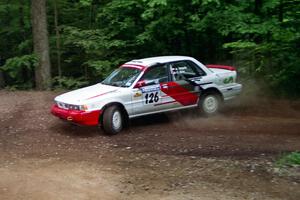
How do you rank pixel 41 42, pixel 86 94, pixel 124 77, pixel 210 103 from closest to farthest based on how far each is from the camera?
pixel 86 94, pixel 124 77, pixel 210 103, pixel 41 42

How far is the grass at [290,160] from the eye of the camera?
820cm

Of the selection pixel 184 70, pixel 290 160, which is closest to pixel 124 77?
pixel 184 70

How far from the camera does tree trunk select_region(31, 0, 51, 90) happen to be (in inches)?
717

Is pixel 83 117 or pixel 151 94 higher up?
pixel 151 94

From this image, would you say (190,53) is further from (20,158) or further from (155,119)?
(20,158)

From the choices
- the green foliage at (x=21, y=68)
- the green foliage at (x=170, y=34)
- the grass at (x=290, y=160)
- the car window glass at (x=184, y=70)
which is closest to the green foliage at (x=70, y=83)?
the green foliage at (x=170, y=34)

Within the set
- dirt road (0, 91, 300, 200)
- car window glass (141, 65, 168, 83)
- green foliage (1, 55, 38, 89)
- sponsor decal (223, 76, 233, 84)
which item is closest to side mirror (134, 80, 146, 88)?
car window glass (141, 65, 168, 83)

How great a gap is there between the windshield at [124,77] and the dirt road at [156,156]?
1.13 meters

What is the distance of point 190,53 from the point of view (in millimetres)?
18312

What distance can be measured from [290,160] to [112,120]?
4.27 metres

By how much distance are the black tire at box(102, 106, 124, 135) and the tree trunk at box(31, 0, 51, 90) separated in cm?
789

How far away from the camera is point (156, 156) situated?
9.27 meters

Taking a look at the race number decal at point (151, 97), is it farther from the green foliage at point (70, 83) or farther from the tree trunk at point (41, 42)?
the tree trunk at point (41, 42)

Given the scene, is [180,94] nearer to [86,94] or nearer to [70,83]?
[86,94]
